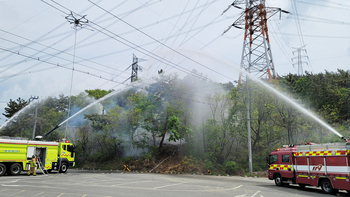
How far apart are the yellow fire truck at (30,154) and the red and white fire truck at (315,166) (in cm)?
2311

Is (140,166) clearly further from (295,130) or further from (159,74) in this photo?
(295,130)

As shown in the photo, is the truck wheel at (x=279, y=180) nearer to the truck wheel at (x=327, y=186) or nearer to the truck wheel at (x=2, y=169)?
the truck wheel at (x=327, y=186)

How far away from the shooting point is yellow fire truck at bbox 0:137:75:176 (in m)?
21.9

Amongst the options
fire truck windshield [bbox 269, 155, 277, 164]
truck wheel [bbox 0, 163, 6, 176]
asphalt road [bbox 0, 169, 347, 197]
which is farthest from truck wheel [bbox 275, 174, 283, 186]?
truck wheel [bbox 0, 163, 6, 176]

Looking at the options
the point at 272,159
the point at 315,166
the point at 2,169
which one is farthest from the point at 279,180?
the point at 2,169

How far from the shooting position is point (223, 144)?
117 ft

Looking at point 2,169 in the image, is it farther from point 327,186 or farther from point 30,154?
point 327,186

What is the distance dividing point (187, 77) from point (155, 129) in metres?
10.6

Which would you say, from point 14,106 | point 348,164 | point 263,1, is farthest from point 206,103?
point 14,106

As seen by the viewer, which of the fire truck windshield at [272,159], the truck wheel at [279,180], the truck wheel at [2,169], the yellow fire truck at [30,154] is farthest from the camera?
the yellow fire truck at [30,154]

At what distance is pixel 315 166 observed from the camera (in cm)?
1451

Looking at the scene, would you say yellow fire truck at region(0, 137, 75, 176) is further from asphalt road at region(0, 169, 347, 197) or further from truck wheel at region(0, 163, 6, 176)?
asphalt road at region(0, 169, 347, 197)

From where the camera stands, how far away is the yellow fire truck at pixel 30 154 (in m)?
21.9

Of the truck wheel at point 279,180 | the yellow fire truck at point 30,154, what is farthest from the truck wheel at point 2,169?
the truck wheel at point 279,180
